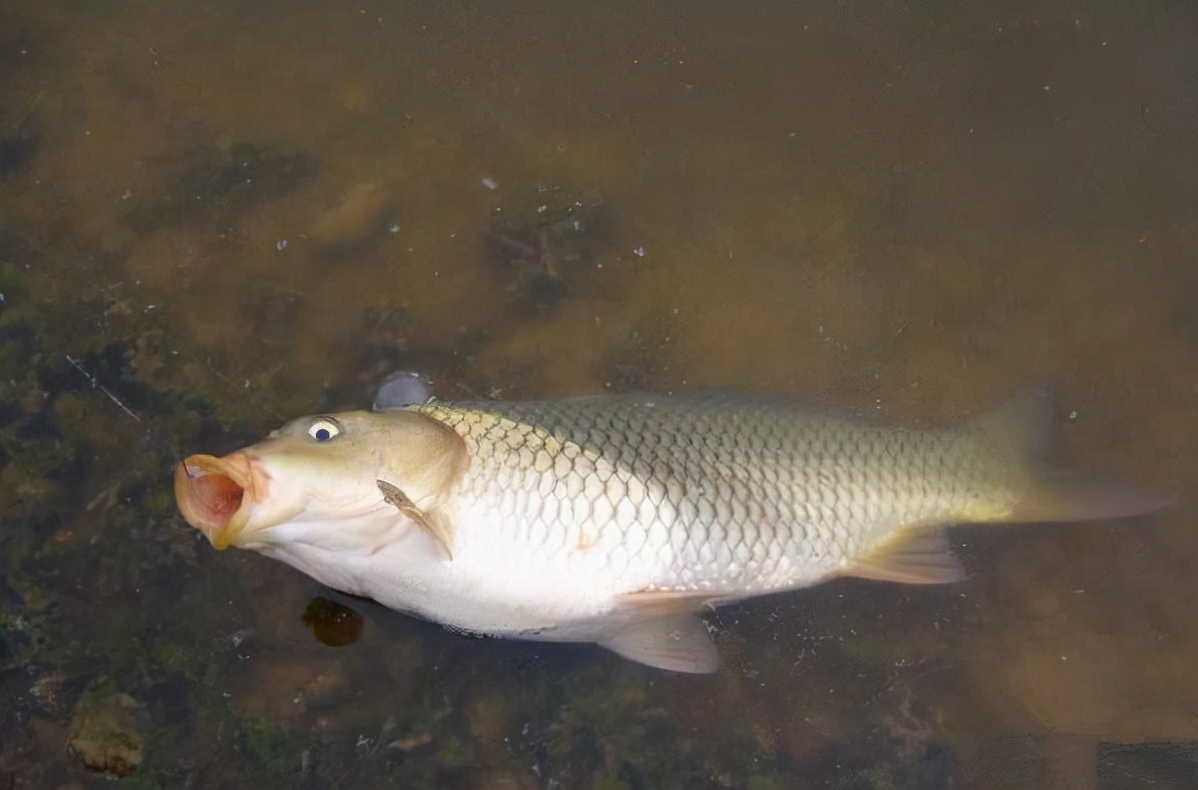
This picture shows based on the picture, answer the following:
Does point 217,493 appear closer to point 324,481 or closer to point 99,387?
point 324,481

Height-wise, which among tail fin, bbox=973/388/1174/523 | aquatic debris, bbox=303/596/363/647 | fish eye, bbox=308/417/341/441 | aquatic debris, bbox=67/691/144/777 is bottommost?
aquatic debris, bbox=67/691/144/777

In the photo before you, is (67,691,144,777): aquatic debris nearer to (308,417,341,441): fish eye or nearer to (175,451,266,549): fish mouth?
(175,451,266,549): fish mouth

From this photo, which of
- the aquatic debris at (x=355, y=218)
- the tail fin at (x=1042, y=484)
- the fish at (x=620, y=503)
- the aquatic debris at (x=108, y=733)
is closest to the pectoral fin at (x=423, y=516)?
the fish at (x=620, y=503)

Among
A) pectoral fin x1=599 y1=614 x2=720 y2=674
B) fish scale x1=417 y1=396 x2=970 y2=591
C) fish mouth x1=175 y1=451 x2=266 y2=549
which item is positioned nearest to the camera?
fish mouth x1=175 y1=451 x2=266 y2=549

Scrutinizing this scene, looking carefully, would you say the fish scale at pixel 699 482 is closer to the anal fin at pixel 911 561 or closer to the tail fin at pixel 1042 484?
the anal fin at pixel 911 561

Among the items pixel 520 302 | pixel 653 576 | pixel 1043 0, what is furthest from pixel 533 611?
pixel 1043 0

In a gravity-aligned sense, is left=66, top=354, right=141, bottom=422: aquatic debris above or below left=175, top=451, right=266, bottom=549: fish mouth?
below

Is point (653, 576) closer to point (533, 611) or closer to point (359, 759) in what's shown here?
point (533, 611)

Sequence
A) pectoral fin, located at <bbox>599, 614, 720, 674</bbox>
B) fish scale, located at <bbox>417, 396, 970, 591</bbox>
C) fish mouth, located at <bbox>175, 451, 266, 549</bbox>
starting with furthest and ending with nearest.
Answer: pectoral fin, located at <bbox>599, 614, 720, 674</bbox> → fish scale, located at <bbox>417, 396, 970, 591</bbox> → fish mouth, located at <bbox>175, 451, 266, 549</bbox>

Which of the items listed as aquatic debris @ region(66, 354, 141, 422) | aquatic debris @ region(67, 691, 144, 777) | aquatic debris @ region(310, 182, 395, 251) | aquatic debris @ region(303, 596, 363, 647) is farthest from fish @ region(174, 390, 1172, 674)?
aquatic debris @ region(310, 182, 395, 251)
